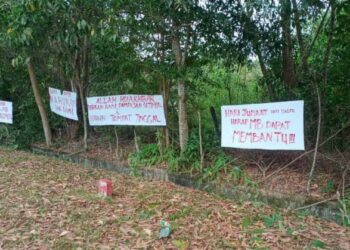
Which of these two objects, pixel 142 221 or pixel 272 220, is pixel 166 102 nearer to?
pixel 142 221

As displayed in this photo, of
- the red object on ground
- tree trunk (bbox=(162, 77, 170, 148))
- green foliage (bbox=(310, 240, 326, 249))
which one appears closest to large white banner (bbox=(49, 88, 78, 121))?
tree trunk (bbox=(162, 77, 170, 148))

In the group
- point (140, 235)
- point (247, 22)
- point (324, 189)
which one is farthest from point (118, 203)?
point (247, 22)

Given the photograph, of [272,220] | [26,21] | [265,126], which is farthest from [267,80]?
[26,21]

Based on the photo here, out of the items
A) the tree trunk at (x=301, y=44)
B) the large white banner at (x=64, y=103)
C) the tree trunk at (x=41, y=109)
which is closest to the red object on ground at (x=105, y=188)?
the large white banner at (x=64, y=103)

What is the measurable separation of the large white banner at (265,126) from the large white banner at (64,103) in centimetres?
324

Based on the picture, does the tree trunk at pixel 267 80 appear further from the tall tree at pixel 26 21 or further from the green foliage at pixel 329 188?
the tall tree at pixel 26 21

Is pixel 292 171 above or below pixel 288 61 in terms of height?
below

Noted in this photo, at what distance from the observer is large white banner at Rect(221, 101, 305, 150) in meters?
4.32

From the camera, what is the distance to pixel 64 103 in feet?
24.4

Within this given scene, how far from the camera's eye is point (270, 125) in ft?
14.9

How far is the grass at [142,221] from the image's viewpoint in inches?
143

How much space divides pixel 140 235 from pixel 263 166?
204 cm

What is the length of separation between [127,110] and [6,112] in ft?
12.8

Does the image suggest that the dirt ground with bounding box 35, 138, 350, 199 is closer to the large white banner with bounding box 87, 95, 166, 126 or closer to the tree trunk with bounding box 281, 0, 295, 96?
the large white banner with bounding box 87, 95, 166, 126
